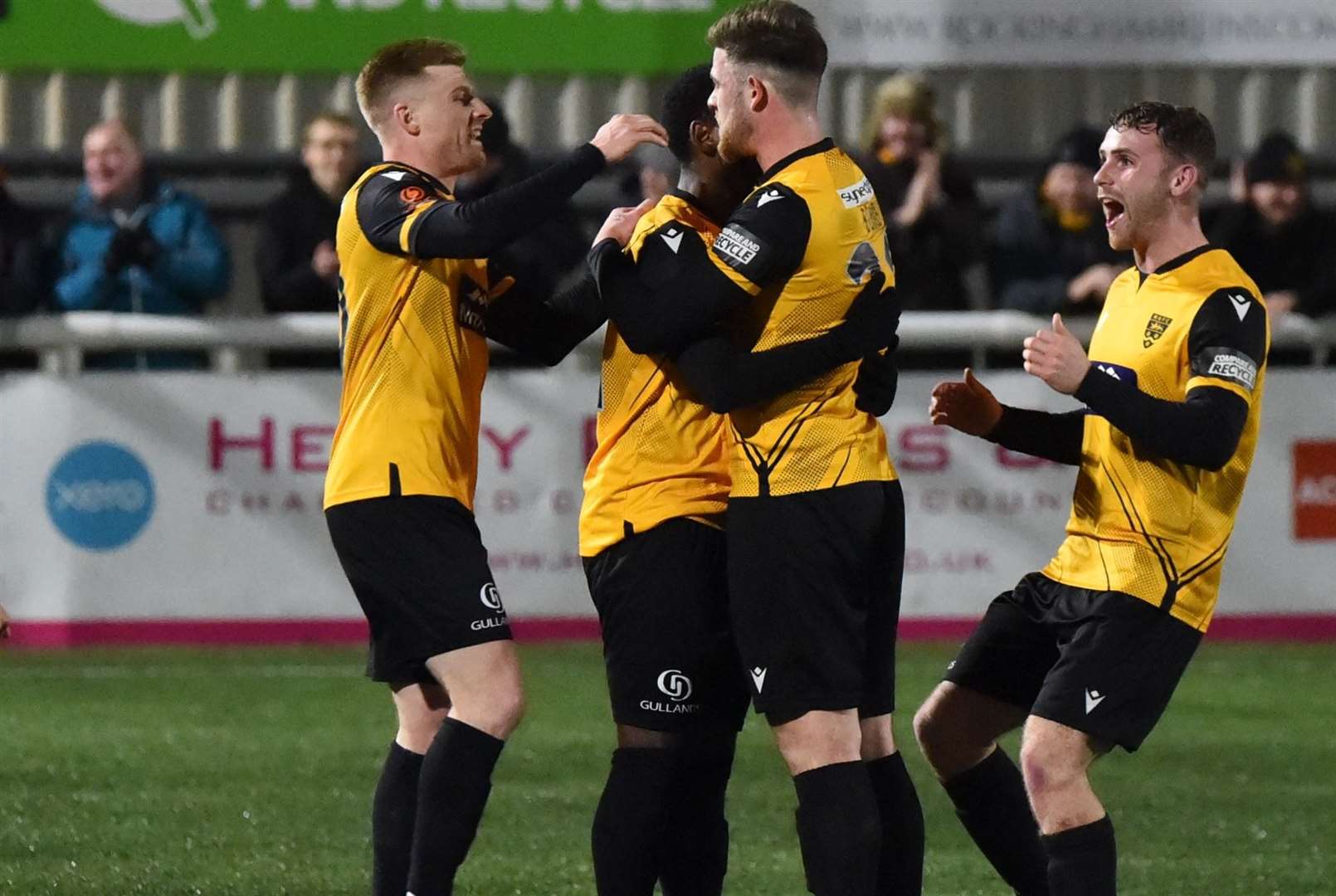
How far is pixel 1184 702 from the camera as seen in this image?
30.9ft

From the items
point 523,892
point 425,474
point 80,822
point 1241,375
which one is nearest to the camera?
point 1241,375

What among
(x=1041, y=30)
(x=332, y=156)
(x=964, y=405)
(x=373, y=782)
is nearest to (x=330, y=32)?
(x=332, y=156)

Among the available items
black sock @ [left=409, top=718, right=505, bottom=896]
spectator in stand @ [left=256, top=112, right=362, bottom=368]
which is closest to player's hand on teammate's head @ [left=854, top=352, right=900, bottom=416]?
black sock @ [left=409, top=718, right=505, bottom=896]

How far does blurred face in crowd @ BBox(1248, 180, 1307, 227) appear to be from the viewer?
11117 millimetres

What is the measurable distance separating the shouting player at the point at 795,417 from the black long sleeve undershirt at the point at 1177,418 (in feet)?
1.63

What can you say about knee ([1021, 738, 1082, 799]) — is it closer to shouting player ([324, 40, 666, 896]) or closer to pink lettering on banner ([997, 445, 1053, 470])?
shouting player ([324, 40, 666, 896])

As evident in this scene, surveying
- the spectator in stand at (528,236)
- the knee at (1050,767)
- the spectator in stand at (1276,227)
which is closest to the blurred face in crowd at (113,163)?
the spectator in stand at (528,236)

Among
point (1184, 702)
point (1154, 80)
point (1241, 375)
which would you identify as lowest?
point (1184, 702)

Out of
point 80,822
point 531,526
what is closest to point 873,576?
point 80,822

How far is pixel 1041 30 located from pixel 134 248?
500 centimetres

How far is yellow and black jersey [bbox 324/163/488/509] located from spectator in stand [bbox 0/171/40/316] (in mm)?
5795

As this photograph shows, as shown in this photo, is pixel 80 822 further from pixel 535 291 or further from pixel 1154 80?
pixel 1154 80

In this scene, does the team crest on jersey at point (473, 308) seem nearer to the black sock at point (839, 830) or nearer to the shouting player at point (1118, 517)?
the shouting player at point (1118, 517)

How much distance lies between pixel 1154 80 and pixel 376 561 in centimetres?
910
